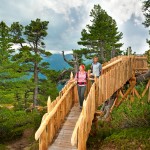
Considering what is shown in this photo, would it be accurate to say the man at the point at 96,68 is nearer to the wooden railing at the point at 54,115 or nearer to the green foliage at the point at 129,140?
the wooden railing at the point at 54,115

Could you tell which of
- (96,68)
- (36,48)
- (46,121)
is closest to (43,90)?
(36,48)

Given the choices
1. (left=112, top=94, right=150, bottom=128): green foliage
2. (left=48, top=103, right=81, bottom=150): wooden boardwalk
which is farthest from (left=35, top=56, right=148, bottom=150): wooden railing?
(left=112, top=94, right=150, bottom=128): green foliage

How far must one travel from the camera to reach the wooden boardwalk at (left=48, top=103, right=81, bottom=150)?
355 inches

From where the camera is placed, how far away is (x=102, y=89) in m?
12.0

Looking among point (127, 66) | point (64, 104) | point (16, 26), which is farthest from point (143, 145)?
point (16, 26)

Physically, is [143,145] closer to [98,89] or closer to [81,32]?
[98,89]

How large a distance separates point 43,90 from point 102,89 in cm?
2291

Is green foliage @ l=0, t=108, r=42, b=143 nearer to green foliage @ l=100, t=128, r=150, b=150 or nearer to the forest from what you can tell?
the forest

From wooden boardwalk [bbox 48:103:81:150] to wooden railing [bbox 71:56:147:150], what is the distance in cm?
45

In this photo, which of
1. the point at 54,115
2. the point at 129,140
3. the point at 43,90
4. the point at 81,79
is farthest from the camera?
the point at 43,90

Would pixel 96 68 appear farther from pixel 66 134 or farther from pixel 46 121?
pixel 46 121

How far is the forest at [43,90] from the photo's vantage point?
35.9ft

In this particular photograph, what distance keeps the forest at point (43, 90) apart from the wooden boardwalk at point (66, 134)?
41.6 inches

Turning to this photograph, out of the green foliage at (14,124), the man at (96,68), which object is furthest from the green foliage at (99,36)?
the man at (96,68)
